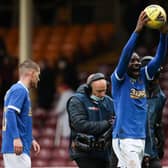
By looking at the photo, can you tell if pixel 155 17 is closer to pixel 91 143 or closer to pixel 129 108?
pixel 129 108

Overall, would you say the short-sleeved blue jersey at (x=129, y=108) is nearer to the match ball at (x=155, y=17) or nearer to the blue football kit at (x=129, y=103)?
the blue football kit at (x=129, y=103)

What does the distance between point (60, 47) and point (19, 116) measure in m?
12.0

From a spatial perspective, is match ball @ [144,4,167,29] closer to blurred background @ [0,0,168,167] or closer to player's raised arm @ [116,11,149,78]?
player's raised arm @ [116,11,149,78]

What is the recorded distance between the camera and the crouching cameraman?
31.1ft

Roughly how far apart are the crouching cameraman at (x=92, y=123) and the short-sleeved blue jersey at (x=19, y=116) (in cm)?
64

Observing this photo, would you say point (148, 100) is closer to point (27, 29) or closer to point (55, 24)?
point (27, 29)

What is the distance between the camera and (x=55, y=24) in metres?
24.1

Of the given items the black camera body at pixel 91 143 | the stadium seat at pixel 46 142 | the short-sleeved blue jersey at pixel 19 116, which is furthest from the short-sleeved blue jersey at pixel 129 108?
the stadium seat at pixel 46 142

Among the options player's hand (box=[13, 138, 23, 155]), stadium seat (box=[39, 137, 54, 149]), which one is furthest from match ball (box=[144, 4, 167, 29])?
stadium seat (box=[39, 137, 54, 149])

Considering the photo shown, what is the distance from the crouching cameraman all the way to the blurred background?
6.02 meters

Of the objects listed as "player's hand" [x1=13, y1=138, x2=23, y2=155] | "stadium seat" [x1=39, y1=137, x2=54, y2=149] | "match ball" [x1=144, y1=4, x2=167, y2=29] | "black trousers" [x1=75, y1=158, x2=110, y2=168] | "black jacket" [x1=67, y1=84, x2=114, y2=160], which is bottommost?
"stadium seat" [x1=39, y1=137, x2=54, y2=149]

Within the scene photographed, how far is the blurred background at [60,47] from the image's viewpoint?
17.7 m

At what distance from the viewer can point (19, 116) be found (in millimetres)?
9117

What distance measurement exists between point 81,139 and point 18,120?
0.91 meters
